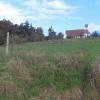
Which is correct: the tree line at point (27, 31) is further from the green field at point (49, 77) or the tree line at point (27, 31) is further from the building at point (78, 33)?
the green field at point (49, 77)

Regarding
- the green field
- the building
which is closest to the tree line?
the building


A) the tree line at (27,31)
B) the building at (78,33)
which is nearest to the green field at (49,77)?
the building at (78,33)

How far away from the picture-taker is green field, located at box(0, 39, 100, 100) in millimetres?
10953

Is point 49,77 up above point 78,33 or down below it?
below

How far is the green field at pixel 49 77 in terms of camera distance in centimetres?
1095

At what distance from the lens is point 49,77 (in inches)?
460

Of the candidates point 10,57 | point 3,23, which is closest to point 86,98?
Answer: point 10,57

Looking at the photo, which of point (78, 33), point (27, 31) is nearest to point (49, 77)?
point (78, 33)

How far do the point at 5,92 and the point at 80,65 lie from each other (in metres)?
2.58

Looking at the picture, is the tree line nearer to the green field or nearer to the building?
the building

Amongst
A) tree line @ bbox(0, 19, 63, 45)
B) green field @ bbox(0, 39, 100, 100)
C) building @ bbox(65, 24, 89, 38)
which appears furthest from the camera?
tree line @ bbox(0, 19, 63, 45)

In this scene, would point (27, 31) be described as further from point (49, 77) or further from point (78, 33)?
point (49, 77)

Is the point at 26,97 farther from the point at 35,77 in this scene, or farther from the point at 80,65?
the point at 80,65

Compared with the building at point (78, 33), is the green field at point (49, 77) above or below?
below
